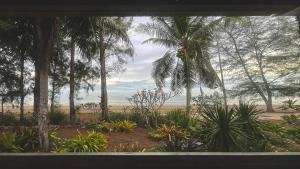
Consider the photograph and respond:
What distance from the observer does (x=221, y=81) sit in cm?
1368

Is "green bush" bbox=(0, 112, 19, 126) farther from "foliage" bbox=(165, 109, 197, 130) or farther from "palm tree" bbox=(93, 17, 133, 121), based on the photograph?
"foliage" bbox=(165, 109, 197, 130)

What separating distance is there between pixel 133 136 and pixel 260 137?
486 centimetres

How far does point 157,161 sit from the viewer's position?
311 cm

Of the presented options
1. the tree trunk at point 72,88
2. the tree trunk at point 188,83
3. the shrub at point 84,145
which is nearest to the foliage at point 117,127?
the tree trunk at point 72,88

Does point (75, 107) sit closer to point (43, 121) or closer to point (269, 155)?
point (43, 121)

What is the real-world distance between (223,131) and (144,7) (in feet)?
10.0

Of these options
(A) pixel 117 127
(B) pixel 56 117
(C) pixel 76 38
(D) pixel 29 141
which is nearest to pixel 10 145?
(D) pixel 29 141

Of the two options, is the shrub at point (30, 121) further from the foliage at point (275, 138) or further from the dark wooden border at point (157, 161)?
the dark wooden border at point (157, 161)

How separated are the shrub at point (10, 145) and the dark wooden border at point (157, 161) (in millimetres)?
4606

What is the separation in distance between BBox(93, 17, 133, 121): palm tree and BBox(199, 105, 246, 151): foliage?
660 cm

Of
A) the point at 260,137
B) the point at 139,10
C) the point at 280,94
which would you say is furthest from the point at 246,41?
the point at 139,10

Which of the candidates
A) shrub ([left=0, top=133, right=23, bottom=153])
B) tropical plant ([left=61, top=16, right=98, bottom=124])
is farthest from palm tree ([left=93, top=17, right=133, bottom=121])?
shrub ([left=0, top=133, right=23, bottom=153])

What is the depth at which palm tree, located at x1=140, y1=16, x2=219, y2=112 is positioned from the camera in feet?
41.9

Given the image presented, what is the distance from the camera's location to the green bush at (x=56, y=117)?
12.2 meters
